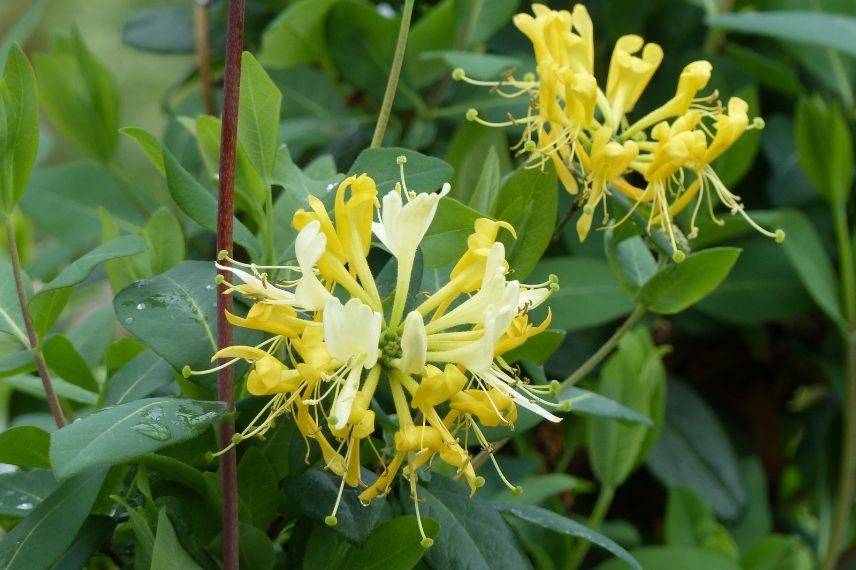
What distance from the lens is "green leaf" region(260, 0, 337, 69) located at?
825 mm

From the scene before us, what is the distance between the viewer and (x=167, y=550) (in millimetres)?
408

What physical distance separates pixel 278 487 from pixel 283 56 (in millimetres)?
477

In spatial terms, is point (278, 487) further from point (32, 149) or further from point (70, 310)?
point (70, 310)

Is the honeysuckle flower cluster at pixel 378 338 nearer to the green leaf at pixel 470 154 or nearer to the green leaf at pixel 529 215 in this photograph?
the green leaf at pixel 529 215

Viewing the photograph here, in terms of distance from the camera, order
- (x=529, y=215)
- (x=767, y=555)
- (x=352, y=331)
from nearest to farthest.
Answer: (x=352, y=331) → (x=529, y=215) → (x=767, y=555)

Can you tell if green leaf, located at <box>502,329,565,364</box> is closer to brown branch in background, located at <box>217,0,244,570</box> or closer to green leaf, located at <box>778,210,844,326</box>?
brown branch in background, located at <box>217,0,244,570</box>

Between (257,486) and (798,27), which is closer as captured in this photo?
(257,486)

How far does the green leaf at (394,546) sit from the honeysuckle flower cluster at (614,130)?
158 millimetres

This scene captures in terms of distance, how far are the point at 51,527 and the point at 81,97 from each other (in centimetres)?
51

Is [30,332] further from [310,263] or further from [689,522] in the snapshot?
[689,522]

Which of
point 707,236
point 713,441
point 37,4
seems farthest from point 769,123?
point 37,4

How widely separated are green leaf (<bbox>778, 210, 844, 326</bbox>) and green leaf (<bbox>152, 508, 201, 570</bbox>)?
58cm

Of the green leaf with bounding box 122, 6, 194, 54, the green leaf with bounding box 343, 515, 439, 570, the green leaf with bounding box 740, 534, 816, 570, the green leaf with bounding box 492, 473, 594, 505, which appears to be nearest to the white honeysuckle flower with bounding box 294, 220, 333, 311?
the green leaf with bounding box 343, 515, 439, 570

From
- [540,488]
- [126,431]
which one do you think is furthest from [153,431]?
[540,488]
